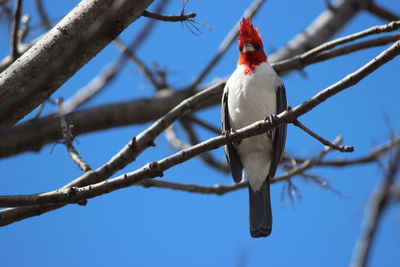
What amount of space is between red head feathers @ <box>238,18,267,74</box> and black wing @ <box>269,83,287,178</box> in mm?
443

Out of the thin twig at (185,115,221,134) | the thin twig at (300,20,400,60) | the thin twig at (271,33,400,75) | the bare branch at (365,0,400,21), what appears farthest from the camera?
the bare branch at (365,0,400,21)

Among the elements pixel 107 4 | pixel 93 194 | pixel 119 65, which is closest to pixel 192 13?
pixel 107 4

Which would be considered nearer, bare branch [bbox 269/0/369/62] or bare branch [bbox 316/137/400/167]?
bare branch [bbox 316/137/400/167]

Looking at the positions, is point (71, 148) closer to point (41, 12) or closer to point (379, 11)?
point (41, 12)

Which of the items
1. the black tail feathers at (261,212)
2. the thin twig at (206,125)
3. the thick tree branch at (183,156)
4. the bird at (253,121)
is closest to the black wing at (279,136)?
the bird at (253,121)

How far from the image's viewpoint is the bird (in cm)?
533

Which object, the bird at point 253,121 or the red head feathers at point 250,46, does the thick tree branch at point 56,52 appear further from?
the red head feathers at point 250,46

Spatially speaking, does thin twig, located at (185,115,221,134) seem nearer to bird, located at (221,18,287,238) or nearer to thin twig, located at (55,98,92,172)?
bird, located at (221,18,287,238)

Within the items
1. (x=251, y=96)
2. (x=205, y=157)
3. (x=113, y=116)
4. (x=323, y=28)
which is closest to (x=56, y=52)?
(x=251, y=96)

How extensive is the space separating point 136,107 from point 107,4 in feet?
12.2

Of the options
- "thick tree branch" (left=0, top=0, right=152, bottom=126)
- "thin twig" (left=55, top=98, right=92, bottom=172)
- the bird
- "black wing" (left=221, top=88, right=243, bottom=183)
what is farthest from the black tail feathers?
"thick tree branch" (left=0, top=0, right=152, bottom=126)

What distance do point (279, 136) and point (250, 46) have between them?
114 centimetres

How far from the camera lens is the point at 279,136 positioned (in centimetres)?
535

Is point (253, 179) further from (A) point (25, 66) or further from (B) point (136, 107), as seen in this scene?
(A) point (25, 66)
